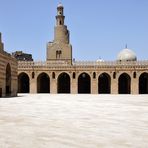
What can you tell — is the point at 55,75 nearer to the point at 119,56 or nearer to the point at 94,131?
the point at 119,56

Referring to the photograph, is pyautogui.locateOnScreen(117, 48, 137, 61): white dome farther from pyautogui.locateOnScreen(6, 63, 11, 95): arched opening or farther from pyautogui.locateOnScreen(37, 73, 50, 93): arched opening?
pyautogui.locateOnScreen(6, 63, 11, 95): arched opening

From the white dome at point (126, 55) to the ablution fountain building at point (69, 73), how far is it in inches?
190

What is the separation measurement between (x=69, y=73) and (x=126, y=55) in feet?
39.4

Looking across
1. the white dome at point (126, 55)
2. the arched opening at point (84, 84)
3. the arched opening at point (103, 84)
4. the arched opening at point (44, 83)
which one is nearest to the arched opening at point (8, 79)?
the arched opening at point (44, 83)

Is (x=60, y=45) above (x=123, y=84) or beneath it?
above

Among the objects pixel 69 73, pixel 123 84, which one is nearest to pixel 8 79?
pixel 69 73

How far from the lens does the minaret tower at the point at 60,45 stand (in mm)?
41531

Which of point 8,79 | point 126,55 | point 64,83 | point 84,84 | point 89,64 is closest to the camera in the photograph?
point 8,79

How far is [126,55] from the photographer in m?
45.3

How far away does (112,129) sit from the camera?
696 cm

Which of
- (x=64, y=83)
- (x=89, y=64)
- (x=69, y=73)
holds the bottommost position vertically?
(x=64, y=83)

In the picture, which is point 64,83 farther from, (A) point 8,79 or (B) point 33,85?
(A) point 8,79

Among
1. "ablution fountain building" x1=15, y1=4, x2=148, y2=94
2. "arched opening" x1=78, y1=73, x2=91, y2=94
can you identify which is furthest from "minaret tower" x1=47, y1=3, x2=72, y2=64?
"arched opening" x1=78, y1=73, x2=91, y2=94

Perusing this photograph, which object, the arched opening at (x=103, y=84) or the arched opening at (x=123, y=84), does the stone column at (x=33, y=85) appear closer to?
the arched opening at (x=103, y=84)
